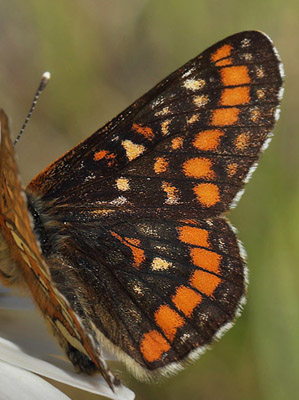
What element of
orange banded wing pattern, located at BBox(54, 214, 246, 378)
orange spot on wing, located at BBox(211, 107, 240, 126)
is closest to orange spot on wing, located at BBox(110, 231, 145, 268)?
orange banded wing pattern, located at BBox(54, 214, 246, 378)

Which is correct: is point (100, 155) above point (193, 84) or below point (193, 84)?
below

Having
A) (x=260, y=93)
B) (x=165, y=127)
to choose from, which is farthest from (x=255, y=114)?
(x=165, y=127)

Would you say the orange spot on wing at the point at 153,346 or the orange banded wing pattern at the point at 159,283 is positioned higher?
the orange banded wing pattern at the point at 159,283

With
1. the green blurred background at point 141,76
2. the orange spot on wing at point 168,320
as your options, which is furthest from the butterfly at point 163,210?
the green blurred background at point 141,76

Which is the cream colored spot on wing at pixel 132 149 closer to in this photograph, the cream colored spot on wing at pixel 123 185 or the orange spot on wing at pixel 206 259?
the cream colored spot on wing at pixel 123 185

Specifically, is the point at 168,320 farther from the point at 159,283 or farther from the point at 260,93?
the point at 260,93

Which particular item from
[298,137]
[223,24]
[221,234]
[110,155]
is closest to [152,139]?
[110,155]

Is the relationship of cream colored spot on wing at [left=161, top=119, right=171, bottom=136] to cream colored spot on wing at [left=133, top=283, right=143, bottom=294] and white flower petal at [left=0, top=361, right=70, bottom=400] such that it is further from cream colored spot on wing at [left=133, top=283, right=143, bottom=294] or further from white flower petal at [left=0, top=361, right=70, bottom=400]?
white flower petal at [left=0, top=361, right=70, bottom=400]

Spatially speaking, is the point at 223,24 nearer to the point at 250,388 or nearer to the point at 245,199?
the point at 245,199
